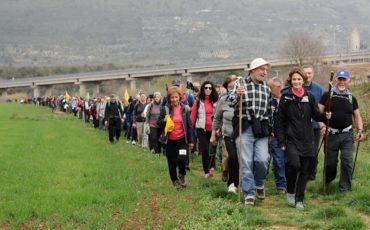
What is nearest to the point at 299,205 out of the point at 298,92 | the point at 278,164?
the point at 298,92

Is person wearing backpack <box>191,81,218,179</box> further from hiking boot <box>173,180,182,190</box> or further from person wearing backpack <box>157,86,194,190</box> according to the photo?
hiking boot <box>173,180,182,190</box>

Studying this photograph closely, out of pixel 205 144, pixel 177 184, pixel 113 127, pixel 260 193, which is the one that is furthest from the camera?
pixel 113 127

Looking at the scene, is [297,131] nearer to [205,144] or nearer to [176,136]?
[176,136]

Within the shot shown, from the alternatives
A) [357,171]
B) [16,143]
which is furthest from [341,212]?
[16,143]

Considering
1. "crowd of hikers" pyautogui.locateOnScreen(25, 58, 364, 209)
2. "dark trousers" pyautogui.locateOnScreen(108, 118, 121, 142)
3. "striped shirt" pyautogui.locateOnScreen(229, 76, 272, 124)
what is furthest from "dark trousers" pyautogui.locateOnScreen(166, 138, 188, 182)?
"dark trousers" pyautogui.locateOnScreen(108, 118, 121, 142)

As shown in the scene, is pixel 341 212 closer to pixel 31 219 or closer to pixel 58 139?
pixel 31 219

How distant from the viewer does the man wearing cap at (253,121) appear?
9258 mm

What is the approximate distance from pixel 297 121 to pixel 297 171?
811 mm

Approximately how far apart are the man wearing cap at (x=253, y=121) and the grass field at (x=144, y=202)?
1.74ft

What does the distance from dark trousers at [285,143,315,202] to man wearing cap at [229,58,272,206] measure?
1.34ft

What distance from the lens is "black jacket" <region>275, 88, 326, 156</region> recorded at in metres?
9.16

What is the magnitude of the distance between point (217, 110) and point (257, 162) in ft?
5.35

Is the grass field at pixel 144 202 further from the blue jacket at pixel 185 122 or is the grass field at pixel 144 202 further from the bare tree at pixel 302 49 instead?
the bare tree at pixel 302 49

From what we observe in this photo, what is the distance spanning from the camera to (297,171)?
927cm
